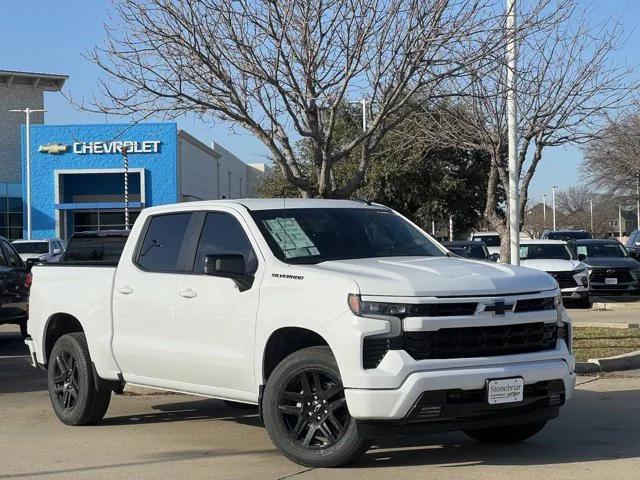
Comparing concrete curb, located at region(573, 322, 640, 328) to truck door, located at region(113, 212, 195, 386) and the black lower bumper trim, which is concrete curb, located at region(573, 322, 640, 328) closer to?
truck door, located at region(113, 212, 195, 386)

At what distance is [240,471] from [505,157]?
16.9m

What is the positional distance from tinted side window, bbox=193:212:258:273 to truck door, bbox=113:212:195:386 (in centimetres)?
21

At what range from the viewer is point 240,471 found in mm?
7070

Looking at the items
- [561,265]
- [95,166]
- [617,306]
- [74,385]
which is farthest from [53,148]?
[74,385]

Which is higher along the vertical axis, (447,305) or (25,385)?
(447,305)

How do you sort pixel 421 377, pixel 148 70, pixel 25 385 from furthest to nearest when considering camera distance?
pixel 148 70, pixel 25 385, pixel 421 377

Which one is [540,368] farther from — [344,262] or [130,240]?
[130,240]

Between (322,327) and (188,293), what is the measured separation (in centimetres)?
153

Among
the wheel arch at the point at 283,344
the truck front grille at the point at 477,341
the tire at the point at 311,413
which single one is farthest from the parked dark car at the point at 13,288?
the truck front grille at the point at 477,341

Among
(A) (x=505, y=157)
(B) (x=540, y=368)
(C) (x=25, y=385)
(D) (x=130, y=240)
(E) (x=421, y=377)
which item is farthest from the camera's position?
(A) (x=505, y=157)

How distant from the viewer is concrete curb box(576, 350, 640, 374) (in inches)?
474

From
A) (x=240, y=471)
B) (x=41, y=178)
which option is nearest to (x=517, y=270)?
(x=240, y=471)

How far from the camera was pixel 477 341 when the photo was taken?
22.1 ft

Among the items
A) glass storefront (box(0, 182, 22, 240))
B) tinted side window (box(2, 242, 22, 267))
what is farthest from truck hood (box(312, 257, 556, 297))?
glass storefront (box(0, 182, 22, 240))
